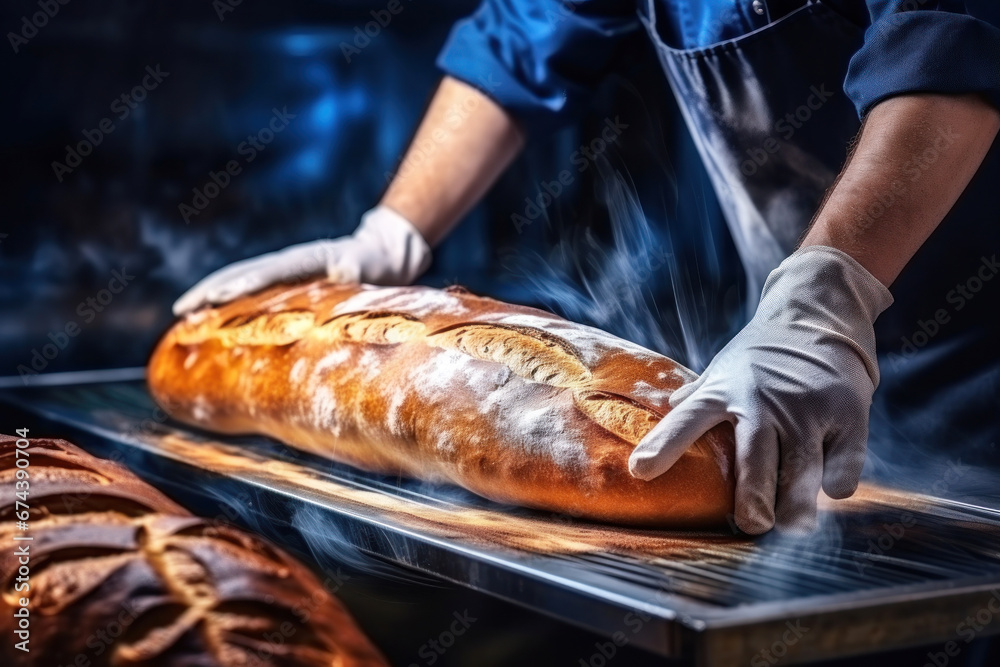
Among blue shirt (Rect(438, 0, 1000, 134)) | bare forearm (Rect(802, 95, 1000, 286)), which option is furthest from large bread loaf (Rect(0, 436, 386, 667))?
blue shirt (Rect(438, 0, 1000, 134))

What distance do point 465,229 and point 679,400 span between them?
4.91ft

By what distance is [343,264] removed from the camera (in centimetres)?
202

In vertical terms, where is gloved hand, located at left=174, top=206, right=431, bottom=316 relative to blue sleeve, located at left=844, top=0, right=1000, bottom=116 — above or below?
below

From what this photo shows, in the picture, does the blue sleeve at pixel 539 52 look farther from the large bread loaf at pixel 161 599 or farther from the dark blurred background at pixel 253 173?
the large bread loaf at pixel 161 599

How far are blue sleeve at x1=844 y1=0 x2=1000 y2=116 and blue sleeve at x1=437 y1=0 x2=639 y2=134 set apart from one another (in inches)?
29.9

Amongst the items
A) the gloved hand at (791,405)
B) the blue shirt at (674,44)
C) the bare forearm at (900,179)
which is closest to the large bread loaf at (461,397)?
the gloved hand at (791,405)

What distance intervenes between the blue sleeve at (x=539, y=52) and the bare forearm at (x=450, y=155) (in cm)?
4

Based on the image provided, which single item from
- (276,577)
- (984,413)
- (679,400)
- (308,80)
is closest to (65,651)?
(276,577)

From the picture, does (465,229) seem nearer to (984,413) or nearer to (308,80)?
(308,80)

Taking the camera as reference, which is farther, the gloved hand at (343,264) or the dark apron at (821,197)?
the gloved hand at (343,264)

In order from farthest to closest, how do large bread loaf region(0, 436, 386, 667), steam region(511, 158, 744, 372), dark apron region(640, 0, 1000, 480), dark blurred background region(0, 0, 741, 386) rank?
1. dark blurred background region(0, 0, 741, 386)
2. steam region(511, 158, 744, 372)
3. dark apron region(640, 0, 1000, 480)
4. large bread loaf region(0, 436, 386, 667)

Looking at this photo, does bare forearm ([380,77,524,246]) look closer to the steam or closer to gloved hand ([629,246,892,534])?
the steam

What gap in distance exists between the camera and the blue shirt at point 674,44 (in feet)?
4.32

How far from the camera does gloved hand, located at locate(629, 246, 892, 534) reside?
1.14 meters
